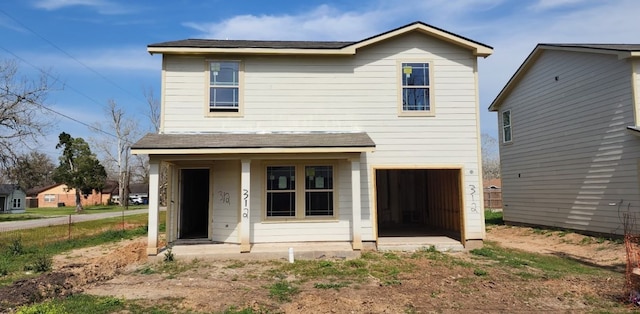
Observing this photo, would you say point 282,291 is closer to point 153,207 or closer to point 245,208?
point 245,208

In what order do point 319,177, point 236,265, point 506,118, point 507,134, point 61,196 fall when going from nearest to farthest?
point 236,265
point 319,177
point 507,134
point 506,118
point 61,196

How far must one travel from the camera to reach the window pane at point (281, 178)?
36.5 feet

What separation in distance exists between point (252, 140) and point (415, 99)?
478 centimetres

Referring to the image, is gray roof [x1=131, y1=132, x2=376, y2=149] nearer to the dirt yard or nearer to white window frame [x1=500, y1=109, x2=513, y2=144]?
the dirt yard

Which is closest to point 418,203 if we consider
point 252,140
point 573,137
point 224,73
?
point 573,137

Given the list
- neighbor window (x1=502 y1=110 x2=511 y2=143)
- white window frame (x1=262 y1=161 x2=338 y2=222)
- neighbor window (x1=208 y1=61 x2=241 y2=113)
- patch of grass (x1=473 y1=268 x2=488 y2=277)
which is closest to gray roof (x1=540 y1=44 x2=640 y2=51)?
neighbor window (x1=502 y1=110 x2=511 y2=143)

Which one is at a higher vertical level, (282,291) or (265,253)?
(265,253)

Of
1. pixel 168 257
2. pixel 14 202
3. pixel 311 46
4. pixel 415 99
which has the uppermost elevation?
pixel 311 46

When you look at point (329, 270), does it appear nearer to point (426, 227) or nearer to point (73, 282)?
point (73, 282)

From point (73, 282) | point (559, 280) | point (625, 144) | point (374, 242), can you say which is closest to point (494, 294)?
point (559, 280)

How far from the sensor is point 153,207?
32.7 ft

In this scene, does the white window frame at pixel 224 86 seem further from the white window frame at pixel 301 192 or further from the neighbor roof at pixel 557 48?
the neighbor roof at pixel 557 48

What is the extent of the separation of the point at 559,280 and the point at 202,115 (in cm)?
927

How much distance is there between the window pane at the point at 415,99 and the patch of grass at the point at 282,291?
6.22 m
